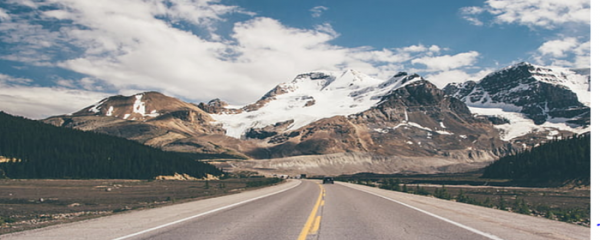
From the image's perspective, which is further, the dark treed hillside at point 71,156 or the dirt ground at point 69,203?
the dark treed hillside at point 71,156

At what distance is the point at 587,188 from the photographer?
249 feet

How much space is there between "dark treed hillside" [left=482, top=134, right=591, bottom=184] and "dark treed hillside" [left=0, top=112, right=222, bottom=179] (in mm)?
94022

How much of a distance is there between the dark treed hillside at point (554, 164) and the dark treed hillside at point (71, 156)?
94022 mm

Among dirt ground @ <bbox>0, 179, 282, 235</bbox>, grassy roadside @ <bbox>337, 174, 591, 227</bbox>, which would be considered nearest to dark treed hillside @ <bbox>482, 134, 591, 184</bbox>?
grassy roadside @ <bbox>337, 174, 591, 227</bbox>

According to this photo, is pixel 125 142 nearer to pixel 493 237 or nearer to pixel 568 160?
pixel 568 160

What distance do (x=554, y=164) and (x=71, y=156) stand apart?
4724 inches

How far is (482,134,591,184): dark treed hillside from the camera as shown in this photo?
85.3m

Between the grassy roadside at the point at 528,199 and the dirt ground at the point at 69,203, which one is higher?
the grassy roadside at the point at 528,199

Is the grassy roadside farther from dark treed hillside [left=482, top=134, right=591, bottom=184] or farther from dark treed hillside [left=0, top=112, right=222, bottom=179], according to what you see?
dark treed hillside [left=0, top=112, right=222, bottom=179]

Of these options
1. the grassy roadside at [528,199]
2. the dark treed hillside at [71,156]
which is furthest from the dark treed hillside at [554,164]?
the dark treed hillside at [71,156]

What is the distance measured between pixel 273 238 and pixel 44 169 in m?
109

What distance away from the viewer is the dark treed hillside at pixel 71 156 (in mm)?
100931

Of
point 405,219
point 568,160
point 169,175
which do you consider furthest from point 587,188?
point 169,175

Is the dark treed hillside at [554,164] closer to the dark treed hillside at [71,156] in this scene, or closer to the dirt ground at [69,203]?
the dirt ground at [69,203]
